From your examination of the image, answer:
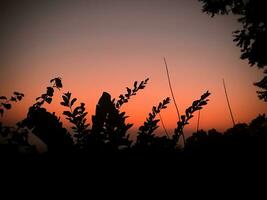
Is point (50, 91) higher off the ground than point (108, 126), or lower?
higher

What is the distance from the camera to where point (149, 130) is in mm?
2162

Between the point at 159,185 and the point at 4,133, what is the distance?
53.3 inches

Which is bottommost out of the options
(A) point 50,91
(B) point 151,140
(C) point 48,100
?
(B) point 151,140

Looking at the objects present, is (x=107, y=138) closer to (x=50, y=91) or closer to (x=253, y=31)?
(x=50, y=91)

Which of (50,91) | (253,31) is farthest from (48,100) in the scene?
(253,31)

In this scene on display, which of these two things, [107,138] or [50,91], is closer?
[107,138]

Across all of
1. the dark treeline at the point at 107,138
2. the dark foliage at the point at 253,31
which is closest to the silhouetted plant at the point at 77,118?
the dark treeline at the point at 107,138

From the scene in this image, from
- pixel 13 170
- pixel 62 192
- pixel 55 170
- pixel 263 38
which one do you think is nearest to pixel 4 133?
pixel 13 170

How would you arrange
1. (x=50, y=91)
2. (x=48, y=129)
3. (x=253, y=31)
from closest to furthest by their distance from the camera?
(x=48, y=129) → (x=50, y=91) → (x=253, y=31)

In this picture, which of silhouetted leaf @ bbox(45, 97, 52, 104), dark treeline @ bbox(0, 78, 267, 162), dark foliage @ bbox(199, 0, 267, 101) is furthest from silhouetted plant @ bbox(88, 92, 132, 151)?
dark foliage @ bbox(199, 0, 267, 101)

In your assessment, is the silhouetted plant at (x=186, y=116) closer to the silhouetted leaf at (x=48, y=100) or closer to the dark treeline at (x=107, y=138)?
the dark treeline at (x=107, y=138)

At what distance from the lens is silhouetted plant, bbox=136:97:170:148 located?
→ 76.8 inches

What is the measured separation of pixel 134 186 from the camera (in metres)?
1.37

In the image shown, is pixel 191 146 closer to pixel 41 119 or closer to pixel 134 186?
pixel 134 186
